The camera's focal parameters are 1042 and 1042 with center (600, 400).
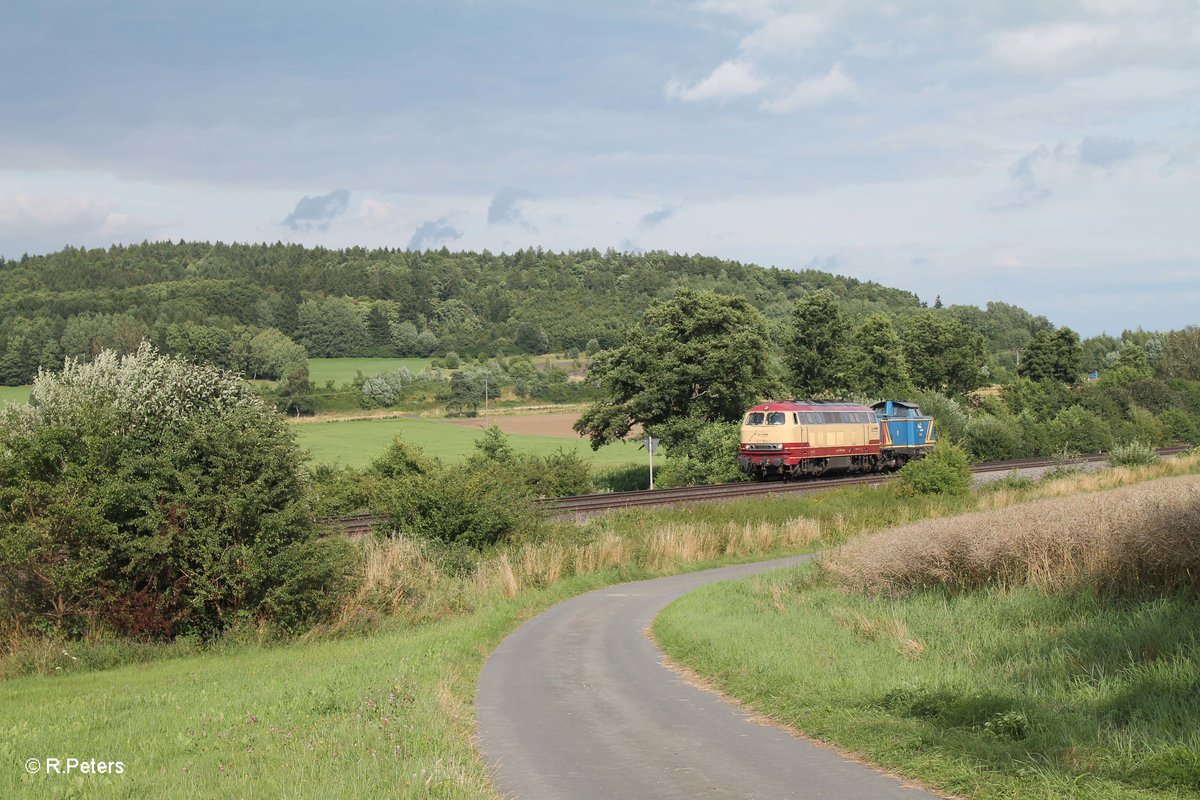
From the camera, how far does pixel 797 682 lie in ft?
40.4

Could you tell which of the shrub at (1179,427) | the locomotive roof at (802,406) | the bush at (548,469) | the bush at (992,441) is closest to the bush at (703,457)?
the locomotive roof at (802,406)

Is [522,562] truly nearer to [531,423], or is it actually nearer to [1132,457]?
[1132,457]

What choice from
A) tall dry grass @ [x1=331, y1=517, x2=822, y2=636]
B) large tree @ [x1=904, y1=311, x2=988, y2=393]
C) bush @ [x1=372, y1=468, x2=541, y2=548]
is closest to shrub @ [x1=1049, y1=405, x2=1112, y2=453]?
large tree @ [x1=904, y1=311, x2=988, y2=393]

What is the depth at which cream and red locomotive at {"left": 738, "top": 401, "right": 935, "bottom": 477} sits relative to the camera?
50438 mm

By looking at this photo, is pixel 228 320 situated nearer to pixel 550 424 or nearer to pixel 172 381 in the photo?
pixel 550 424

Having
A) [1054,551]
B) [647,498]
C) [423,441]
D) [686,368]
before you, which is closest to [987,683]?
[1054,551]

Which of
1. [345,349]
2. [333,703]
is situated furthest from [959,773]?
[345,349]

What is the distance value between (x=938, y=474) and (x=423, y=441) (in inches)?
2347

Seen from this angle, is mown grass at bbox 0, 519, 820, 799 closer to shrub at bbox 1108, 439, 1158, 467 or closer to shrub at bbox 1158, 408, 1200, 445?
shrub at bbox 1108, 439, 1158, 467

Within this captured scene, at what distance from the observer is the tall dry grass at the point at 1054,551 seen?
48.3ft

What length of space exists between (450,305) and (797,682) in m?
187

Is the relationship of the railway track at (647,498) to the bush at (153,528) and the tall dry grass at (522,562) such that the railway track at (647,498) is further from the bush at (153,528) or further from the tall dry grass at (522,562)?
the bush at (153,528)

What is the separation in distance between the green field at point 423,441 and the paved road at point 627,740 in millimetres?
62203

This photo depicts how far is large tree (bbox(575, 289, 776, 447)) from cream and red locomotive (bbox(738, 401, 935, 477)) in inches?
406
